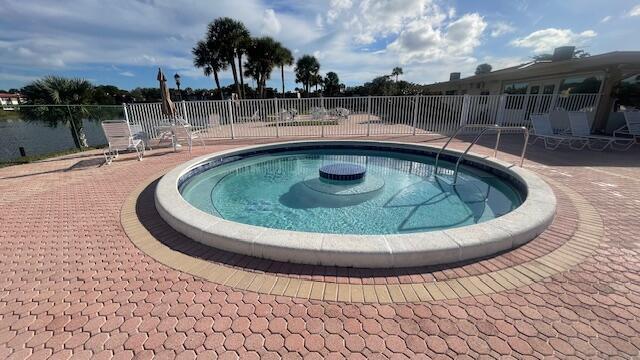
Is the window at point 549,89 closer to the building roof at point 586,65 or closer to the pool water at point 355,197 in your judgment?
the building roof at point 586,65

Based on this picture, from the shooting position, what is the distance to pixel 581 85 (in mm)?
12609

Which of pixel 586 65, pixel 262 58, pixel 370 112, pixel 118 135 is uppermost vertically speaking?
pixel 262 58

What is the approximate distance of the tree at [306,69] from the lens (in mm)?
46906

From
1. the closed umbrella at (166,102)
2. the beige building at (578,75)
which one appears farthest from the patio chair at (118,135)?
the beige building at (578,75)

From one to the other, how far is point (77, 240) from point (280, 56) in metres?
32.4

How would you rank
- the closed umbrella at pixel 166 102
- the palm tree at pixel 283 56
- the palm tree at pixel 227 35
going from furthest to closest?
the palm tree at pixel 283 56 < the palm tree at pixel 227 35 < the closed umbrella at pixel 166 102

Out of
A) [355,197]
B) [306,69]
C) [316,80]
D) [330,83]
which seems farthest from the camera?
[330,83]

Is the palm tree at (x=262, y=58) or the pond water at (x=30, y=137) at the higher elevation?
the palm tree at (x=262, y=58)

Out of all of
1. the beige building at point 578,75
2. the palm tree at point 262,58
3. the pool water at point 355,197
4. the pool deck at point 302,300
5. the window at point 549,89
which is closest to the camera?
the pool deck at point 302,300

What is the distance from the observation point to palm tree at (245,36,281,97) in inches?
1149

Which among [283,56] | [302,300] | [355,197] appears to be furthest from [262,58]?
[302,300]

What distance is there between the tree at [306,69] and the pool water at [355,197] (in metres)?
44.0

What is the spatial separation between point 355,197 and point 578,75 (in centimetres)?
1475

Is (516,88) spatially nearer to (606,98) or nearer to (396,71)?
(606,98)
